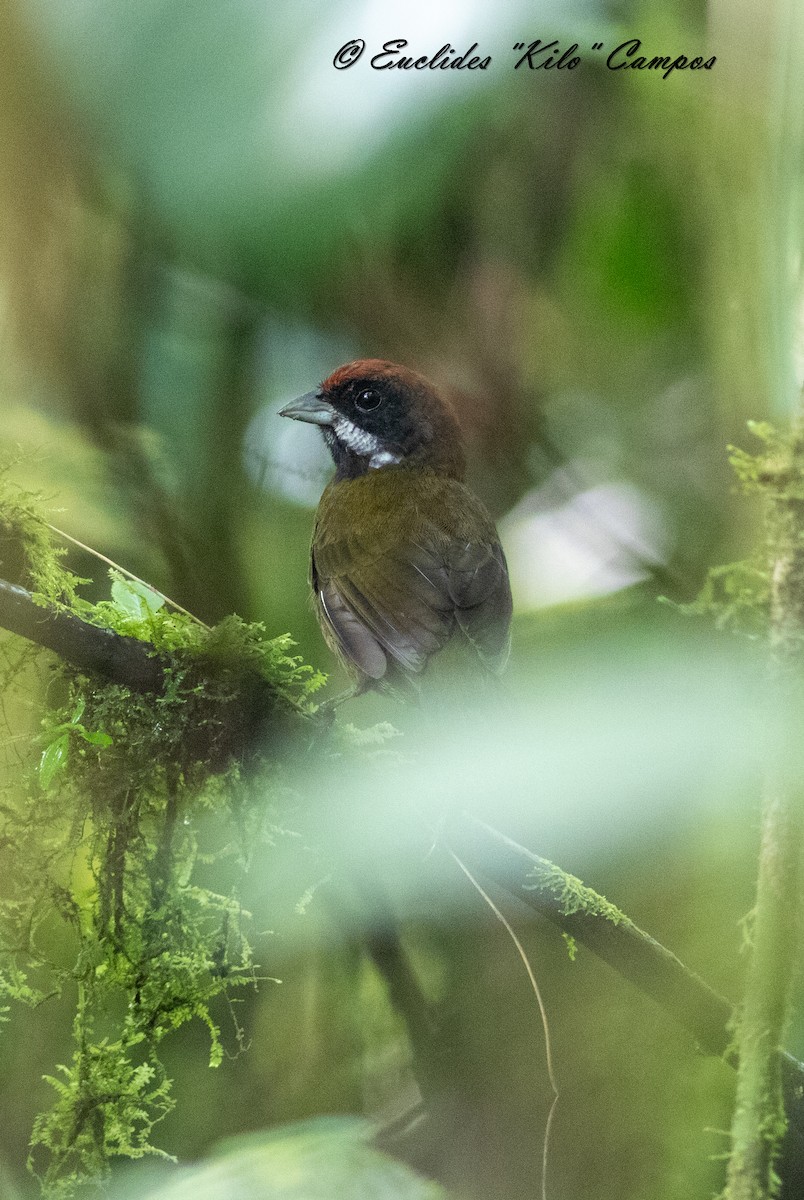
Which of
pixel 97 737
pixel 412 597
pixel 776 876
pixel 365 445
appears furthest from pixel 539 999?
pixel 365 445

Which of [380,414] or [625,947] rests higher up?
[380,414]

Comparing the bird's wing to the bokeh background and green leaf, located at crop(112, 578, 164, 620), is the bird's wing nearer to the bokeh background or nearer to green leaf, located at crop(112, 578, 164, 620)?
the bokeh background

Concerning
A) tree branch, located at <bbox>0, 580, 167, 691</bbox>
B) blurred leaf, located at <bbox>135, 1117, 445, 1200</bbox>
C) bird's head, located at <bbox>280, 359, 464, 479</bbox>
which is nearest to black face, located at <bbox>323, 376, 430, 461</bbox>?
bird's head, located at <bbox>280, 359, 464, 479</bbox>

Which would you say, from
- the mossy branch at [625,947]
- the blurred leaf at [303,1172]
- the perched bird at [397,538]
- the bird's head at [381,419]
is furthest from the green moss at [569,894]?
the bird's head at [381,419]

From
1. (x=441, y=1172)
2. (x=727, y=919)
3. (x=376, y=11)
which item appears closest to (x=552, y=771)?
(x=727, y=919)

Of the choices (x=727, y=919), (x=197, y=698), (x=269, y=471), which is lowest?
(x=727, y=919)

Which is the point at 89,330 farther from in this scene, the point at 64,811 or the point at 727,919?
the point at 727,919

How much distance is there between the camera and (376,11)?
1.45m

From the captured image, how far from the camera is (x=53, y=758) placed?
1.17 metres

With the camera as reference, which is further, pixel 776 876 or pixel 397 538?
pixel 397 538

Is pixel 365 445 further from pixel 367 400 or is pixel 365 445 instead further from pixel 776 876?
pixel 776 876

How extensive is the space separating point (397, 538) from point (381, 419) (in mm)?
240

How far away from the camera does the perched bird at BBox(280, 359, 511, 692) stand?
142cm

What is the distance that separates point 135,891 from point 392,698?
461 mm
